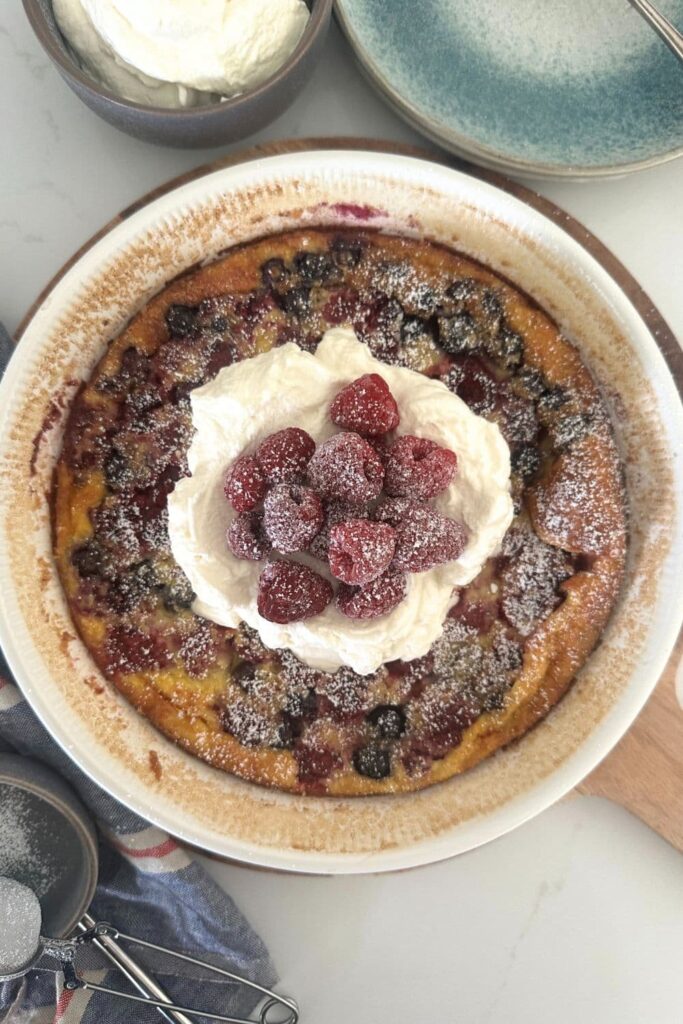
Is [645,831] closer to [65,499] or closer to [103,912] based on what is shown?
[103,912]

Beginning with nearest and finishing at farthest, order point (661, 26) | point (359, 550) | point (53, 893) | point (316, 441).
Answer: point (359, 550), point (316, 441), point (661, 26), point (53, 893)

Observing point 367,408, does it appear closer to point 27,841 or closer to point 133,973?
point 27,841

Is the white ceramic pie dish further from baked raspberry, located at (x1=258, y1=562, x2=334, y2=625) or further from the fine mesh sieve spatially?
baked raspberry, located at (x1=258, y1=562, x2=334, y2=625)

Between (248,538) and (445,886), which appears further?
(445,886)

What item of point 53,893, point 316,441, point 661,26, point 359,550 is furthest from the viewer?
point 53,893

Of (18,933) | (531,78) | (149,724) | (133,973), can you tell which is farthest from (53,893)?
(531,78)

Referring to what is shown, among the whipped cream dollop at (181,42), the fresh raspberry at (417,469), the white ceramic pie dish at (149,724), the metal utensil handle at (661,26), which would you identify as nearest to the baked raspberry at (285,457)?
the fresh raspberry at (417,469)

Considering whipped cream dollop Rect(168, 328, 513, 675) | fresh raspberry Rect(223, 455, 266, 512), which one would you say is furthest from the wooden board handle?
fresh raspberry Rect(223, 455, 266, 512)

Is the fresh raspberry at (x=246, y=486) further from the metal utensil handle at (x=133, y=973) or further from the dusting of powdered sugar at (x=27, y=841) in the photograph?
the metal utensil handle at (x=133, y=973)
